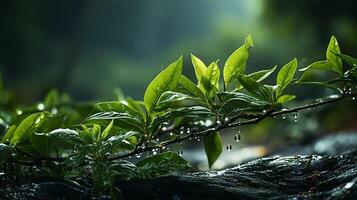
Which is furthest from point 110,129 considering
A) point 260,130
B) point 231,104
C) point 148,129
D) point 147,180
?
point 260,130

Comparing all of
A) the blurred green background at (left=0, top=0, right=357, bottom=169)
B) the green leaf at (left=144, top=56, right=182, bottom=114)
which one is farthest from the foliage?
the blurred green background at (left=0, top=0, right=357, bottom=169)

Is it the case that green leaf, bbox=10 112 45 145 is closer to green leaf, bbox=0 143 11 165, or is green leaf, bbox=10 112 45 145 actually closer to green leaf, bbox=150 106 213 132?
green leaf, bbox=0 143 11 165

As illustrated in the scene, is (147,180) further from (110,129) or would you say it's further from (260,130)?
(260,130)

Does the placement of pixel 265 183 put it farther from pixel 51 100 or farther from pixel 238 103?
pixel 51 100

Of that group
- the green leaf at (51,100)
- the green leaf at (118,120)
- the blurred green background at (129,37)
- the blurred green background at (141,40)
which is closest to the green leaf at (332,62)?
the green leaf at (118,120)

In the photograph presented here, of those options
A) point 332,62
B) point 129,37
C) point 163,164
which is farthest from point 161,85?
point 129,37
